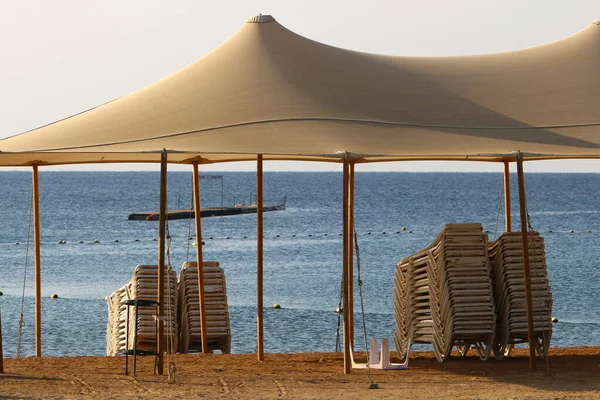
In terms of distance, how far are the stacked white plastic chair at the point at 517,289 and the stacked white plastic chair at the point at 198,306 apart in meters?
4.41

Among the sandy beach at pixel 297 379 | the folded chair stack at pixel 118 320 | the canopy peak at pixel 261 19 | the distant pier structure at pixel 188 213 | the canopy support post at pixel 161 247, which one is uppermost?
the canopy peak at pixel 261 19

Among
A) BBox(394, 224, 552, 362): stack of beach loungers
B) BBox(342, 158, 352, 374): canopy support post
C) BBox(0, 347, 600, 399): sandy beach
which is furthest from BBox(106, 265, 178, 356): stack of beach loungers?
BBox(394, 224, 552, 362): stack of beach loungers

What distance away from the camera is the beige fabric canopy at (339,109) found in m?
14.5

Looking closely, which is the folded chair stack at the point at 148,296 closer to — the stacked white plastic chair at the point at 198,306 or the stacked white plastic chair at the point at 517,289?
the stacked white plastic chair at the point at 198,306

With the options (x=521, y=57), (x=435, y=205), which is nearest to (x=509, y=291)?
(x=521, y=57)

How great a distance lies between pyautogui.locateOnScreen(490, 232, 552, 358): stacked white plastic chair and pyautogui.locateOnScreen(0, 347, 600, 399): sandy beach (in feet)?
1.51

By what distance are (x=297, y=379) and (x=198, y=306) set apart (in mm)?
4055

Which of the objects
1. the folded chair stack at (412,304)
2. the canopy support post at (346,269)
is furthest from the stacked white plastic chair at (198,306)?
the canopy support post at (346,269)

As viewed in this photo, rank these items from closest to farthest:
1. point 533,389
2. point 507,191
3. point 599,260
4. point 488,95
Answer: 1. point 533,389
2. point 488,95
3. point 507,191
4. point 599,260

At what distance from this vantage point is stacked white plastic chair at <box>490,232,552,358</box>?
1545 centimetres

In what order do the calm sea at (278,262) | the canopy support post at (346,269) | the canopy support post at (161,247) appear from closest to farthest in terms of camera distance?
the canopy support post at (161,247) → the canopy support post at (346,269) → the calm sea at (278,262)

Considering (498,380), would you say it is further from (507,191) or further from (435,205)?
(435,205)

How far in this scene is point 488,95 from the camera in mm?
16141

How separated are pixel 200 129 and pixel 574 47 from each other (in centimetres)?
562
